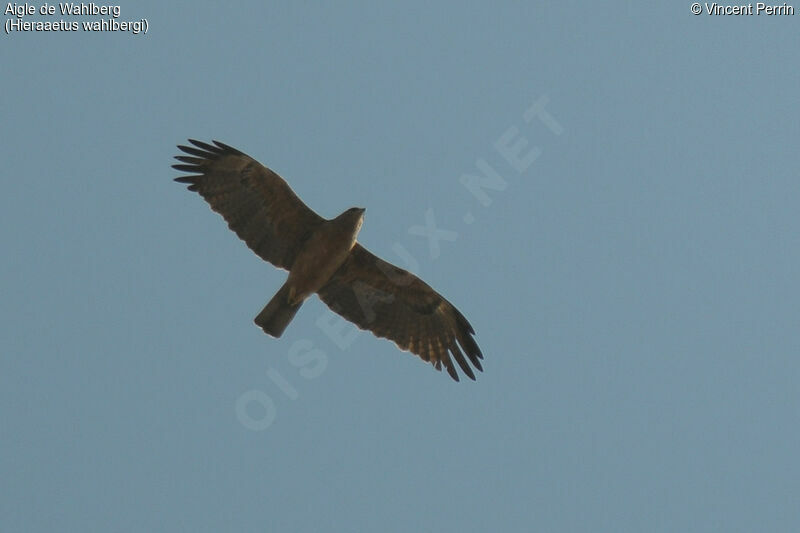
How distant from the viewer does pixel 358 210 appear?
1683cm

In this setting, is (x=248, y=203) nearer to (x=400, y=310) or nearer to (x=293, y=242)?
(x=293, y=242)

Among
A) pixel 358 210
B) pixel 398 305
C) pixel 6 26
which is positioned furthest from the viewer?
pixel 6 26

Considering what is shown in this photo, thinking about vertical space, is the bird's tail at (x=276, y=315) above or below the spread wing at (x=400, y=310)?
below

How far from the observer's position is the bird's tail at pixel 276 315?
17.2 meters

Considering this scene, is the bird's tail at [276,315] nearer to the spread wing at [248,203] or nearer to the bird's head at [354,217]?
the spread wing at [248,203]

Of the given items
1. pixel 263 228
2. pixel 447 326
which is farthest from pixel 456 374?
pixel 263 228

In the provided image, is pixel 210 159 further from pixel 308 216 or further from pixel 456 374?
pixel 456 374

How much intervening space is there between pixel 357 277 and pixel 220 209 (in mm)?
2066

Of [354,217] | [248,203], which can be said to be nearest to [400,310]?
[354,217]

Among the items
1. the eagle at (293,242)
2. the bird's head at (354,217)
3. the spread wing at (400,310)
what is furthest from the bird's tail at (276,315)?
the bird's head at (354,217)

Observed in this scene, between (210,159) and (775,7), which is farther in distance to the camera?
(775,7)

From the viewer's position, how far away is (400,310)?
18.0 metres

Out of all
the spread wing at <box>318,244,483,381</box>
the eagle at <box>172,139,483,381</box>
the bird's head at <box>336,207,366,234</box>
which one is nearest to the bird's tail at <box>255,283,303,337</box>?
the eagle at <box>172,139,483,381</box>

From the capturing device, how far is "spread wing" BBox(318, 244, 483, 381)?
57.3 ft
